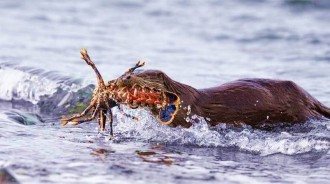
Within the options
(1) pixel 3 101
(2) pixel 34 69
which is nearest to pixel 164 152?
(1) pixel 3 101

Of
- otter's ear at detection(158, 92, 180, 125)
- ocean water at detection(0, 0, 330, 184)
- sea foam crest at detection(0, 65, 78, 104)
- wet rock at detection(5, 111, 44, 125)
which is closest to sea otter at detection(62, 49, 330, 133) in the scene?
otter's ear at detection(158, 92, 180, 125)

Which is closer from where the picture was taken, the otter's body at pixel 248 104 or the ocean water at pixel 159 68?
the ocean water at pixel 159 68

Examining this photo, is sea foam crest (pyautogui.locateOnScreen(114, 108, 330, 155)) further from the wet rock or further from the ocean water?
the wet rock

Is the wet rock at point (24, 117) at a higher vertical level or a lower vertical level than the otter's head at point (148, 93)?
lower

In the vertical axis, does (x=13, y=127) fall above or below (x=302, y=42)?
below

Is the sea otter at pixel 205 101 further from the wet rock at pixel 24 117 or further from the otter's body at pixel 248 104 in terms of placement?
the wet rock at pixel 24 117

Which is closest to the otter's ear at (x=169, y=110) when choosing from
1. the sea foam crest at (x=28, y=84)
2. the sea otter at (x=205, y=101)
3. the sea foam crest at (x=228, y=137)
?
the sea otter at (x=205, y=101)

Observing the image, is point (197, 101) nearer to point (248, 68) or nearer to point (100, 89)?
point (100, 89)

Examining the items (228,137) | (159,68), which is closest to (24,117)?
(228,137)
